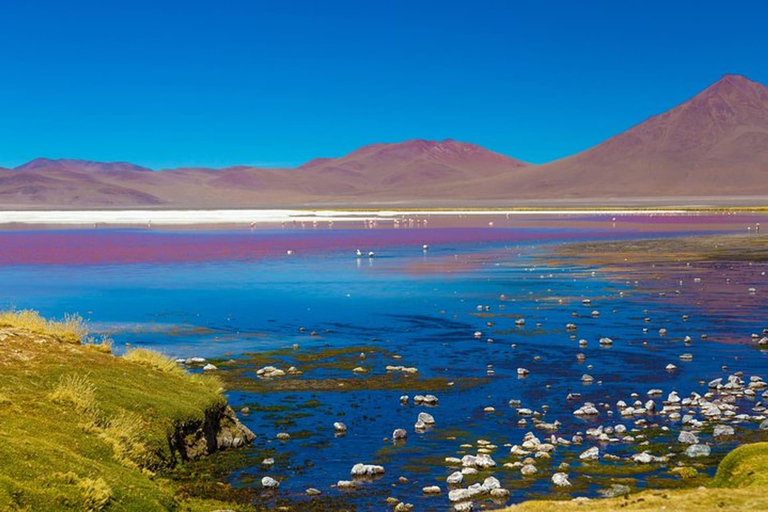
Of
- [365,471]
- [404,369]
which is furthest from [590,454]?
[404,369]

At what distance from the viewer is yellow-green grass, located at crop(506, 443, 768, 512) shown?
9273 mm

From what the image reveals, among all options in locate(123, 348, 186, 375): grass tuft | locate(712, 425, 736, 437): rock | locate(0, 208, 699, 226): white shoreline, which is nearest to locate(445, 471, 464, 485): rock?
locate(712, 425, 736, 437): rock

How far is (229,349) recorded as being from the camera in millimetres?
21734

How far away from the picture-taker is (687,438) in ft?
44.4

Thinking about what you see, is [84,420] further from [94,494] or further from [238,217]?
[238,217]

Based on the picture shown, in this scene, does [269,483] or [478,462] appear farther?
[478,462]

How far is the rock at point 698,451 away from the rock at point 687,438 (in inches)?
15.4

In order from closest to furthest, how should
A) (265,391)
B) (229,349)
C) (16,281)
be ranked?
(265,391), (229,349), (16,281)

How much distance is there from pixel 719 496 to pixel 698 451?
11.5 ft

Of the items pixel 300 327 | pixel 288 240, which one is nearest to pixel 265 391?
pixel 300 327

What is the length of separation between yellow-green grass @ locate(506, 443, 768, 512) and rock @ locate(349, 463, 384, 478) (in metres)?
2.93

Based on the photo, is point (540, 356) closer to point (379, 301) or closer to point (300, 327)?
point (300, 327)

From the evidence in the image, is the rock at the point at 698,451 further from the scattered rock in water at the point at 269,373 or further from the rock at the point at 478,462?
the scattered rock in water at the point at 269,373

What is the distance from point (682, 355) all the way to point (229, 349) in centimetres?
998
